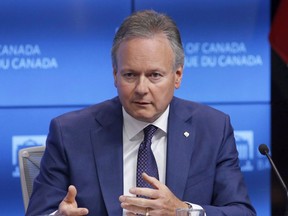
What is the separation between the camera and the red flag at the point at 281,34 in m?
3.65

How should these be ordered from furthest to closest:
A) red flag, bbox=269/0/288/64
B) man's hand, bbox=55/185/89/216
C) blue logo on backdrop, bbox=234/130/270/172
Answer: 1. blue logo on backdrop, bbox=234/130/270/172
2. red flag, bbox=269/0/288/64
3. man's hand, bbox=55/185/89/216

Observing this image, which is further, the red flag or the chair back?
the red flag

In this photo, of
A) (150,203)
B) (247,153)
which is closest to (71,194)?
(150,203)

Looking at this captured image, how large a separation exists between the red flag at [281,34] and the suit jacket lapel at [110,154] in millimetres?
933

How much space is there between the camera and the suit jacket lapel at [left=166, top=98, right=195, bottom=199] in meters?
3.03

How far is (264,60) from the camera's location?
5.10 m

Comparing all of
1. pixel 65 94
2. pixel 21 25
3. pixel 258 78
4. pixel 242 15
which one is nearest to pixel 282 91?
pixel 258 78

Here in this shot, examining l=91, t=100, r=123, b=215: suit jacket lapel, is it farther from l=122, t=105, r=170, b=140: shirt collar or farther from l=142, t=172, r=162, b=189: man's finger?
l=142, t=172, r=162, b=189: man's finger

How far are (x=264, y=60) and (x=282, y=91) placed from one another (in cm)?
27

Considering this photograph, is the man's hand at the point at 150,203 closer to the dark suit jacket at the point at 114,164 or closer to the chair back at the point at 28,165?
the dark suit jacket at the point at 114,164

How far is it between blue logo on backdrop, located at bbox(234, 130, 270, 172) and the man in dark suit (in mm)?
1800

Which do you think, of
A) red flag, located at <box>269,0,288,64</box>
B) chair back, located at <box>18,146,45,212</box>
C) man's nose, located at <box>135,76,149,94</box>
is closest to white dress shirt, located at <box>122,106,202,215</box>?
man's nose, located at <box>135,76,149,94</box>

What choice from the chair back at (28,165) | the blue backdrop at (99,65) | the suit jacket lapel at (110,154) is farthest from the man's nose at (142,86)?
the blue backdrop at (99,65)

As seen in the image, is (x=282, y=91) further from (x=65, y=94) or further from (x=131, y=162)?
(x=131, y=162)
